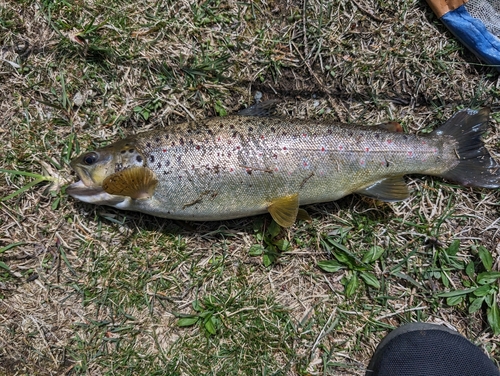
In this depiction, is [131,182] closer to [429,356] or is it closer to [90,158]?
[90,158]

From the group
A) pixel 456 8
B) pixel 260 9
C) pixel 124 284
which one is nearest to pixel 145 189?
pixel 124 284

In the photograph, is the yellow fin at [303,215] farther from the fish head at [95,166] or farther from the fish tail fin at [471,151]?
the fish head at [95,166]

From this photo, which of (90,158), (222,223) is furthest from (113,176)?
(222,223)

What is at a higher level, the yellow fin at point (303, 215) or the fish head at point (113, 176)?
the fish head at point (113, 176)

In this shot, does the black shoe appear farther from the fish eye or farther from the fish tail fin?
the fish eye

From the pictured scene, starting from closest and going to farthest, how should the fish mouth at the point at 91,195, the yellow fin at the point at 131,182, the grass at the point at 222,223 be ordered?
the yellow fin at the point at 131,182
the fish mouth at the point at 91,195
the grass at the point at 222,223

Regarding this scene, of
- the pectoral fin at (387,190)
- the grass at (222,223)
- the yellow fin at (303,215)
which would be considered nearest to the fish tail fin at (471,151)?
the grass at (222,223)

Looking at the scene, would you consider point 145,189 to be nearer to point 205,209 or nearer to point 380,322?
point 205,209
